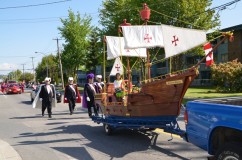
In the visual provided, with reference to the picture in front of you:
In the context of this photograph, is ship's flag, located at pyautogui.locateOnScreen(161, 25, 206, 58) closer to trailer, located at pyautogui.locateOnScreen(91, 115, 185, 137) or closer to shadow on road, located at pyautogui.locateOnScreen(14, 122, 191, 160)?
trailer, located at pyautogui.locateOnScreen(91, 115, 185, 137)

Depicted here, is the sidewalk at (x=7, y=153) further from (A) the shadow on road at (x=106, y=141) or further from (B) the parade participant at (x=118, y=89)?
(B) the parade participant at (x=118, y=89)

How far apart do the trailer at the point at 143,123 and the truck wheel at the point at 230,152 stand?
7.58 ft

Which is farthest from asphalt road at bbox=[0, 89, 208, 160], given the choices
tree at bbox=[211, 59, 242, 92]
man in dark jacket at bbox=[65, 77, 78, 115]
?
tree at bbox=[211, 59, 242, 92]

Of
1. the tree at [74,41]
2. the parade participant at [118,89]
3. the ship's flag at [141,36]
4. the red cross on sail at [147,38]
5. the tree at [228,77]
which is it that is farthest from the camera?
the tree at [74,41]

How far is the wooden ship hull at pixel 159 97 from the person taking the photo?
24.5ft

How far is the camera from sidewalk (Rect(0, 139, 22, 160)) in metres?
7.78

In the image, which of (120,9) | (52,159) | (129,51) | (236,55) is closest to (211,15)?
(120,9)

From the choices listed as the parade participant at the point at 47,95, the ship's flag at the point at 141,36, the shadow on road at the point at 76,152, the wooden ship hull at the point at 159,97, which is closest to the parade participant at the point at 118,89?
the wooden ship hull at the point at 159,97

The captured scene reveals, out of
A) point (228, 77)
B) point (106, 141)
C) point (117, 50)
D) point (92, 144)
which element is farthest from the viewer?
point (228, 77)

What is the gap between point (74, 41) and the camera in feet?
164

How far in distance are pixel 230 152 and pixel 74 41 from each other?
1839 inches

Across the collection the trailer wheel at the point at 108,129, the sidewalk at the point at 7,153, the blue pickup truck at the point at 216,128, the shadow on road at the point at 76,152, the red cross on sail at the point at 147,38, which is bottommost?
the sidewalk at the point at 7,153

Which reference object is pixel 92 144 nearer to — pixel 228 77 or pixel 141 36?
pixel 141 36

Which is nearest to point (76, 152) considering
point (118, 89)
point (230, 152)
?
point (118, 89)
